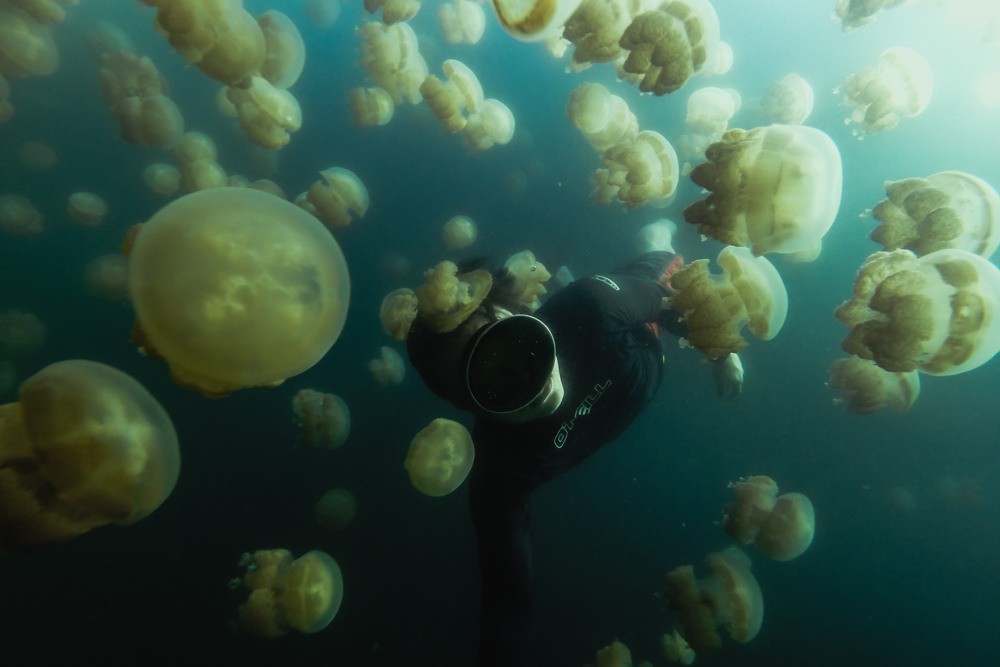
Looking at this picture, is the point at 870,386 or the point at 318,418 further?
the point at 318,418

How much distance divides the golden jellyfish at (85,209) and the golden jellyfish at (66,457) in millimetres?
5644

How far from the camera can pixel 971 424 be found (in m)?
8.03

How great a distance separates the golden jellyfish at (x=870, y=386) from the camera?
450cm

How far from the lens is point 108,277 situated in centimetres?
636

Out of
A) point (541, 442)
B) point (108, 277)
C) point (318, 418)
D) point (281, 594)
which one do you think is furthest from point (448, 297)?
point (108, 277)

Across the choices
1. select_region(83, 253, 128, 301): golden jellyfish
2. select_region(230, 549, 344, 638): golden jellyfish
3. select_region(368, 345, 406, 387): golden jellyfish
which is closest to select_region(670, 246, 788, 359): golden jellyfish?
select_region(230, 549, 344, 638): golden jellyfish

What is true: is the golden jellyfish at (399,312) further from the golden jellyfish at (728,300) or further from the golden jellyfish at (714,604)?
the golden jellyfish at (714,604)

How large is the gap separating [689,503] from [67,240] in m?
9.78

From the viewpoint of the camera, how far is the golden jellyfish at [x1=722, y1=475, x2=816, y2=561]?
15.2ft

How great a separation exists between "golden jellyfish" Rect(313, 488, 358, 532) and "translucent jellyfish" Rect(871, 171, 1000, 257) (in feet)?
18.8

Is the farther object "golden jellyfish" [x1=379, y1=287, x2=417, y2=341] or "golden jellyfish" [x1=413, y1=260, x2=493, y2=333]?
"golden jellyfish" [x1=379, y1=287, x2=417, y2=341]

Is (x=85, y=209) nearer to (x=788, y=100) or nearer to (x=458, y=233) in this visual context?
(x=458, y=233)

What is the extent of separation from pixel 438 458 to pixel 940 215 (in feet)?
12.2

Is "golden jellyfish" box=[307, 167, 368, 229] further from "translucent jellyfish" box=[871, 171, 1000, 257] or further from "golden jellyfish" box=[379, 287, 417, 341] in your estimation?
"translucent jellyfish" box=[871, 171, 1000, 257]
